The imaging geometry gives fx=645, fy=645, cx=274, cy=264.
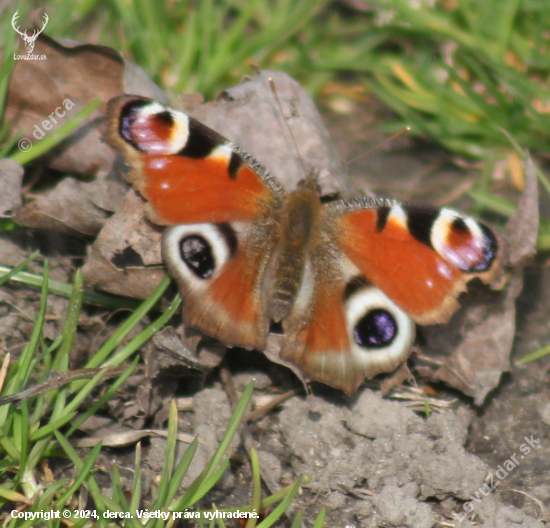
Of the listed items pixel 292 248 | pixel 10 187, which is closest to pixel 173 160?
pixel 292 248

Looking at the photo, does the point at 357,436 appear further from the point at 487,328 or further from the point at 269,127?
the point at 269,127

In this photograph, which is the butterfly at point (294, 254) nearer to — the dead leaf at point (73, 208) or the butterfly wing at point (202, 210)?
the butterfly wing at point (202, 210)

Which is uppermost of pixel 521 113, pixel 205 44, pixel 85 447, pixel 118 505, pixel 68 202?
pixel 521 113

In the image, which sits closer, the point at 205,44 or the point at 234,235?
the point at 234,235

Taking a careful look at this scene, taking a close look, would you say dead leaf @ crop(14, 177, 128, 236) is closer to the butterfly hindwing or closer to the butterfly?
the butterfly

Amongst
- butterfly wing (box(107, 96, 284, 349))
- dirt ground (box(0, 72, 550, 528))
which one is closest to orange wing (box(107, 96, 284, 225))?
butterfly wing (box(107, 96, 284, 349))

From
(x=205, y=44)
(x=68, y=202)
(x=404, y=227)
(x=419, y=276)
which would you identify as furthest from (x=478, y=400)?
(x=205, y=44)

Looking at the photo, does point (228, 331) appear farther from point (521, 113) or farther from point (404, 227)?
point (521, 113)
